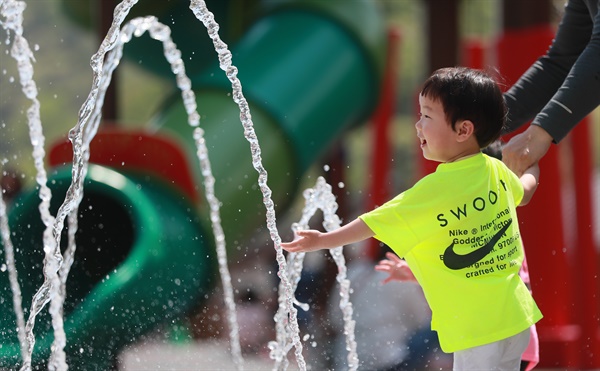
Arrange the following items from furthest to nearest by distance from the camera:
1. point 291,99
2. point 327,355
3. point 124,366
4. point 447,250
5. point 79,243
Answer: point 291,99 → point 79,243 → point 327,355 → point 124,366 → point 447,250

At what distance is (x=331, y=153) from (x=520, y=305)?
6632mm

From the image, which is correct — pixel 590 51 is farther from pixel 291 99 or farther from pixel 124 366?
pixel 291 99

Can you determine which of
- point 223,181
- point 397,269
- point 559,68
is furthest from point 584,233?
point 397,269

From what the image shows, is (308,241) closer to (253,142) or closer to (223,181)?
(253,142)

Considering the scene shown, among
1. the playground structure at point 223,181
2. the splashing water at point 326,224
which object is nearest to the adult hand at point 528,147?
the splashing water at point 326,224

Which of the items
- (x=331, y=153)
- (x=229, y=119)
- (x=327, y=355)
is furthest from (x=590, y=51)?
(x=331, y=153)

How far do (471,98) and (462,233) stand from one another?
311 mm

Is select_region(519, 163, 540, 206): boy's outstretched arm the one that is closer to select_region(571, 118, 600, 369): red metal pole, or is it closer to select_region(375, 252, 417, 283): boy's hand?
select_region(375, 252, 417, 283): boy's hand

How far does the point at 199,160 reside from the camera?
643cm

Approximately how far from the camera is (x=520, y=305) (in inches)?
91.5

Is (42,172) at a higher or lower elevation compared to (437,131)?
higher

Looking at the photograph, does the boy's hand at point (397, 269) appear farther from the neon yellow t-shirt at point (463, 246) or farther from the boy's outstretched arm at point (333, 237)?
the boy's outstretched arm at point (333, 237)

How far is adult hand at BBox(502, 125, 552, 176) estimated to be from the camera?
259 cm

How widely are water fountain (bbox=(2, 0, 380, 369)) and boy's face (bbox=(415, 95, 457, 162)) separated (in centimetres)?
50
